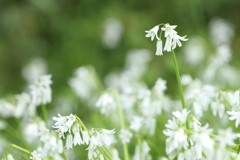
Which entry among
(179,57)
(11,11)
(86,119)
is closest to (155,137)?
(86,119)

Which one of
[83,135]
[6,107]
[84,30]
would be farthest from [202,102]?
[84,30]

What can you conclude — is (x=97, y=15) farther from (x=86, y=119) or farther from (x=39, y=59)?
(x=86, y=119)

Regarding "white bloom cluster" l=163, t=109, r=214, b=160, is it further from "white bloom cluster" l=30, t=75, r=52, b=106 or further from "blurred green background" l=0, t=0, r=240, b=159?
"blurred green background" l=0, t=0, r=240, b=159

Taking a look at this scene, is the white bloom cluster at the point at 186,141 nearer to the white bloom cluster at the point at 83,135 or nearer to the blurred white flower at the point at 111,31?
the white bloom cluster at the point at 83,135

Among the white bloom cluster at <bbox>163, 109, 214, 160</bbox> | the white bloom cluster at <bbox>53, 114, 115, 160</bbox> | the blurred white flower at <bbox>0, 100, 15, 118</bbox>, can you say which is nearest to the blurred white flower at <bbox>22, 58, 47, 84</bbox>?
the blurred white flower at <bbox>0, 100, 15, 118</bbox>

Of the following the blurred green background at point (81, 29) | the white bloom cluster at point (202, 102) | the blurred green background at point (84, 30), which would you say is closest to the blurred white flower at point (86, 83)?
the blurred green background at point (84, 30)

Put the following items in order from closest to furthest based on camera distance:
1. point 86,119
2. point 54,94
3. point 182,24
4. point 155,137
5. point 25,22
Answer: point 155,137, point 86,119, point 54,94, point 182,24, point 25,22
